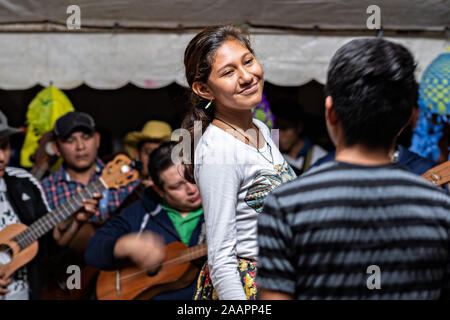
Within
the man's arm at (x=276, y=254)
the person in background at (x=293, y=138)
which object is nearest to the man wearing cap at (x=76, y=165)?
the person in background at (x=293, y=138)

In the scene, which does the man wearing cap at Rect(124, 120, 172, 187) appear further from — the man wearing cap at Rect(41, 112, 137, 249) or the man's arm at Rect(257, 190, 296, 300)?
the man's arm at Rect(257, 190, 296, 300)

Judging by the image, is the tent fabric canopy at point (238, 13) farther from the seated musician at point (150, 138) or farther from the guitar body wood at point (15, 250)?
the guitar body wood at point (15, 250)

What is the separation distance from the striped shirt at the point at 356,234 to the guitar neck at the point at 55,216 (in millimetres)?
2442

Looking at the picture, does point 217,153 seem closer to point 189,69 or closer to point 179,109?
point 189,69

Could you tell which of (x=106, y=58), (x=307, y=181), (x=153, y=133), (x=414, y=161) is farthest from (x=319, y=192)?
(x=153, y=133)

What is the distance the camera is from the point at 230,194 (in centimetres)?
148

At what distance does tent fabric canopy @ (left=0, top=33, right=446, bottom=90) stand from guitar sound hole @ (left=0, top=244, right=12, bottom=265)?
1.05 m

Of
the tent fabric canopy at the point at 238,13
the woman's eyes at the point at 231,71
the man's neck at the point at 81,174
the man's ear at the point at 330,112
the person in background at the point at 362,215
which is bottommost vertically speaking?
the person in background at the point at 362,215

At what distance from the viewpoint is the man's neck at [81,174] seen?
3785 millimetres

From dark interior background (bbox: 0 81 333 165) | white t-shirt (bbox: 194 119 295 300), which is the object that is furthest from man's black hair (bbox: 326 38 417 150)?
dark interior background (bbox: 0 81 333 165)

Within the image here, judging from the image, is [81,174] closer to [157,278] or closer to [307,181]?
[157,278]

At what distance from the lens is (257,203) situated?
155 centimetres

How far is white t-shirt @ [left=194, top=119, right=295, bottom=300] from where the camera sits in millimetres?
1473
